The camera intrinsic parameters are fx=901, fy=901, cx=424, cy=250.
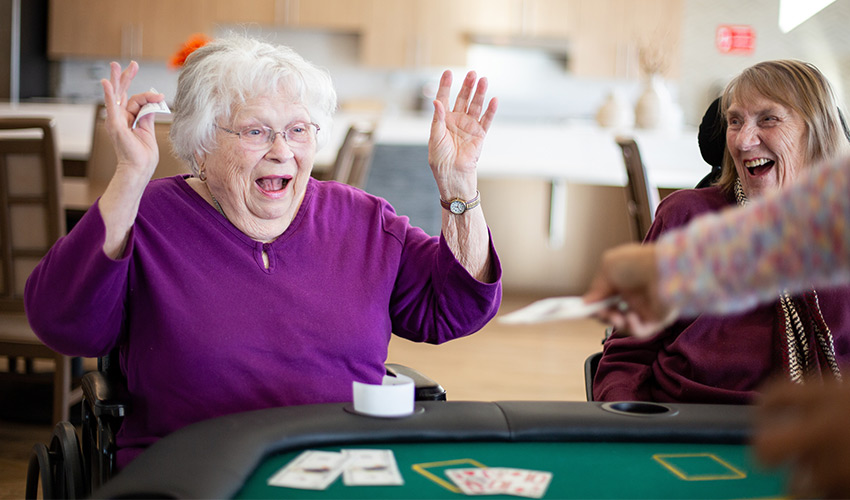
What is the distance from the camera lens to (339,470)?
1099 millimetres

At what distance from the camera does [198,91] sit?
168cm

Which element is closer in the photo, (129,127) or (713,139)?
(129,127)

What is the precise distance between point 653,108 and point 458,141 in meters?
3.88

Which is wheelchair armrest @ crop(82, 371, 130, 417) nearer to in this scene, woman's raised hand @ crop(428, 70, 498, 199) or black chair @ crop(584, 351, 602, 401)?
woman's raised hand @ crop(428, 70, 498, 199)

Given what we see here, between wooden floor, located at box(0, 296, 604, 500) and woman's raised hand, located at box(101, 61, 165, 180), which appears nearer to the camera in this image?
woman's raised hand, located at box(101, 61, 165, 180)

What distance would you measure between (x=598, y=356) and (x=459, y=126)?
65 cm

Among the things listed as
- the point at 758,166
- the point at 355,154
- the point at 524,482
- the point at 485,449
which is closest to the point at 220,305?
the point at 485,449

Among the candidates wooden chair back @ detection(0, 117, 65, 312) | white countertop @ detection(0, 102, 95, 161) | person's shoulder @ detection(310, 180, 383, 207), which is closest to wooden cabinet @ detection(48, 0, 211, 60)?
white countertop @ detection(0, 102, 95, 161)

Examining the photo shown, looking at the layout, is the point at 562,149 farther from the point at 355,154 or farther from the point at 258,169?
the point at 258,169

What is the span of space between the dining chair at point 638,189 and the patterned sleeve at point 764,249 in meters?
1.78

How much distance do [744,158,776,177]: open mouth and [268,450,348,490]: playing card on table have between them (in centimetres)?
112

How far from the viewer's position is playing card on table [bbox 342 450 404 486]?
1.07 metres

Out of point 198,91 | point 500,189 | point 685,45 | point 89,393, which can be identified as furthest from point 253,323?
point 685,45

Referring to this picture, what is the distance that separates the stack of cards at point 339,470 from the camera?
3.49 feet
